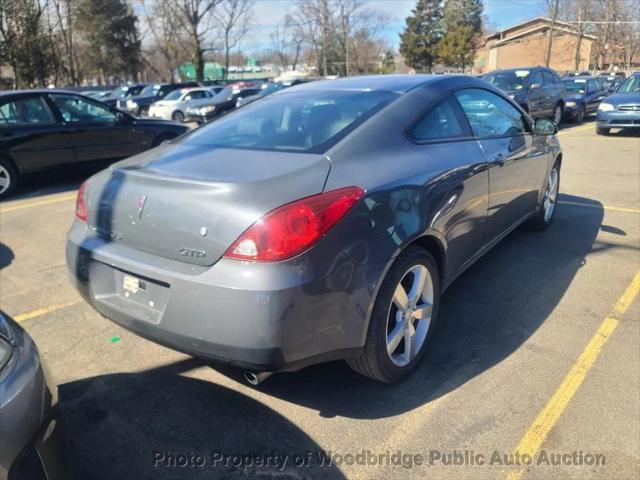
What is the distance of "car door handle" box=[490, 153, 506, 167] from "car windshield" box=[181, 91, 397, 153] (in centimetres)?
92

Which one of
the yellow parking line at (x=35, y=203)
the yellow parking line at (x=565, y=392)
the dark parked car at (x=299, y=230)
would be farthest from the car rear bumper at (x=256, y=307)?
the yellow parking line at (x=35, y=203)

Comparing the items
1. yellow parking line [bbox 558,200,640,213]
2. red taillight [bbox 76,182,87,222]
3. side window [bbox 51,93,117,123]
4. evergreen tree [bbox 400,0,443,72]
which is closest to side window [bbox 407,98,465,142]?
red taillight [bbox 76,182,87,222]

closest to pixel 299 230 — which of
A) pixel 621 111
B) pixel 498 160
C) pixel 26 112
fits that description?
pixel 498 160

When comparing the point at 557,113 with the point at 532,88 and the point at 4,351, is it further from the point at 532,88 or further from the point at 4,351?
the point at 4,351

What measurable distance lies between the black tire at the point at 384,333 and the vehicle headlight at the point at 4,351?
4.69 feet

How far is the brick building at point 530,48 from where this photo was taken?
49.4 m

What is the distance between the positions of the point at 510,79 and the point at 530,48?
48.7m

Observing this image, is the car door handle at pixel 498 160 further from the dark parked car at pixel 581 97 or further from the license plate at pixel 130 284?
the dark parked car at pixel 581 97

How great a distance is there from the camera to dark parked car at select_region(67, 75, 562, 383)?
6.70 feet

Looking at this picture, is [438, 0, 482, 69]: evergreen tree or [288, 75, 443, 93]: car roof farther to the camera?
[438, 0, 482, 69]: evergreen tree

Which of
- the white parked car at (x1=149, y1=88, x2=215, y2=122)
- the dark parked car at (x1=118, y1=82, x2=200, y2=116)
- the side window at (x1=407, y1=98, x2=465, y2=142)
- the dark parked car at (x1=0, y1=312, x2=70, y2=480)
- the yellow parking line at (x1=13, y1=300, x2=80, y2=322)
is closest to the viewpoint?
the dark parked car at (x1=0, y1=312, x2=70, y2=480)

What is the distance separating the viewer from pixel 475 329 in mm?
3244

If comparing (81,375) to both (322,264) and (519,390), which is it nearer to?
(322,264)

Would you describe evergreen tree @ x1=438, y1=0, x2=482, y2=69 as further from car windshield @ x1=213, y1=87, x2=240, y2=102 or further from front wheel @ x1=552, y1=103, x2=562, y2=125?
front wheel @ x1=552, y1=103, x2=562, y2=125
